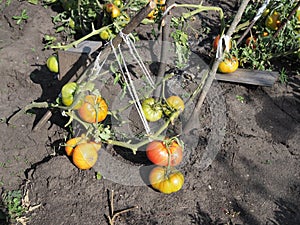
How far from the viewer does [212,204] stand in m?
2.25

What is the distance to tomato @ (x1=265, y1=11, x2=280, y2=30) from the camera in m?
3.19

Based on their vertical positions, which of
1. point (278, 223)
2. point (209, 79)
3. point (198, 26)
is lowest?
point (278, 223)

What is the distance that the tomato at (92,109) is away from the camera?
2139mm

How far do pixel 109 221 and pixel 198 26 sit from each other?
235 cm

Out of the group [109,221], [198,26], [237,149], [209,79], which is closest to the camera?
[109,221]

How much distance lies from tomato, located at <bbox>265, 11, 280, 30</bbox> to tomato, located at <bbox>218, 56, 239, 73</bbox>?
577 mm

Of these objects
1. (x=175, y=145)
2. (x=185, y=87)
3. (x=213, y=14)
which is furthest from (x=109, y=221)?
(x=213, y=14)

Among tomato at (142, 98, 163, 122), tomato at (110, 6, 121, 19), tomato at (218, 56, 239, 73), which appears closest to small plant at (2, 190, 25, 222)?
tomato at (142, 98, 163, 122)

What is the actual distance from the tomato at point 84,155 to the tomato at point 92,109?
0.17 meters

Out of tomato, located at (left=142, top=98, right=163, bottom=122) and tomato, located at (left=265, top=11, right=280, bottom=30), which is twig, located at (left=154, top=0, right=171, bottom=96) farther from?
tomato, located at (left=265, top=11, right=280, bottom=30)

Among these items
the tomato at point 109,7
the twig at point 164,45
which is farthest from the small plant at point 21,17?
the twig at point 164,45

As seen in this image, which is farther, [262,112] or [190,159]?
[262,112]

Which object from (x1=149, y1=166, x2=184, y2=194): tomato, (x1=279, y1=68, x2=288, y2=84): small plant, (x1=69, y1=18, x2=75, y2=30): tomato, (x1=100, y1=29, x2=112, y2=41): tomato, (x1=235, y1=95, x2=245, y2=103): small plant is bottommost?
(x1=235, y1=95, x2=245, y2=103): small plant

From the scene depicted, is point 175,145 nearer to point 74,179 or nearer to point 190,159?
point 190,159
